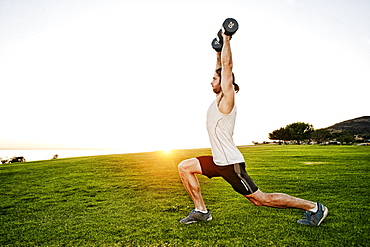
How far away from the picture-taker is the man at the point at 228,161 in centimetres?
362

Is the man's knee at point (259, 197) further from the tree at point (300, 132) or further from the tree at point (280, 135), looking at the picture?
the tree at point (280, 135)

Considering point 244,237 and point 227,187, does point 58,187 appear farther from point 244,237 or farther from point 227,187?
point 244,237

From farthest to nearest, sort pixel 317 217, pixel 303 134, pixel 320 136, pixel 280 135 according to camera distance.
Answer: pixel 280 135
pixel 303 134
pixel 320 136
pixel 317 217

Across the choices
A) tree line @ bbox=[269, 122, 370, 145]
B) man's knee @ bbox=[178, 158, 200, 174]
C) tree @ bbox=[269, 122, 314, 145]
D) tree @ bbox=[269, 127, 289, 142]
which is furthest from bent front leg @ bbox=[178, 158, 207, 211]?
tree @ bbox=[269, 127, 289, 142]

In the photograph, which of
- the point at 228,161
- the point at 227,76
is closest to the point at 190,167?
the point at 228,161

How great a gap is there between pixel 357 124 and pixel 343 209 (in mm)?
165747

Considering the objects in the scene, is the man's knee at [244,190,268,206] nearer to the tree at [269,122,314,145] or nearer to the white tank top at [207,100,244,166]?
the white tank top at [207,100,244,166]

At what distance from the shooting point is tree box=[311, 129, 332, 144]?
77.6m

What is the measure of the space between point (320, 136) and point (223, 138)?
85.1m

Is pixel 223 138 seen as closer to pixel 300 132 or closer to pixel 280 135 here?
pixel 300 132

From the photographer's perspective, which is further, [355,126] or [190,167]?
[355,126]

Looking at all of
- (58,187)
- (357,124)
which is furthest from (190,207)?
(357,124)

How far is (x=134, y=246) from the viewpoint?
11.1 feet

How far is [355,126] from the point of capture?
140 metres
